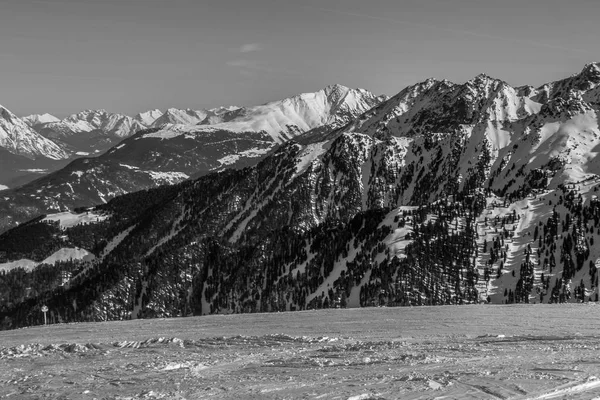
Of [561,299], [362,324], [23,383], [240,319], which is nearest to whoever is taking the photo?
[23,383]

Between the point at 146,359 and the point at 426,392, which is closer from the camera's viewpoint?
the point at 426,392

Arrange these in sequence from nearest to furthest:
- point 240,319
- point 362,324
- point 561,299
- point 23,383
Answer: point 23,383 < point 362,324 < point 240,319 < point 561,299

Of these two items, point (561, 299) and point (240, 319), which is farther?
point (561, 299)

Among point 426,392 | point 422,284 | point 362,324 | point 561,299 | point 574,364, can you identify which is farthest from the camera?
point 422,284

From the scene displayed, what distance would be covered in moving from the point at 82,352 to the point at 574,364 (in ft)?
106

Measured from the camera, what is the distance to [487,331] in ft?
174

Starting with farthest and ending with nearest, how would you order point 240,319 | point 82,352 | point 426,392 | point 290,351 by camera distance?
point 240,319, point 82,352, point 290,351, point 426,392

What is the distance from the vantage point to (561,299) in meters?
174

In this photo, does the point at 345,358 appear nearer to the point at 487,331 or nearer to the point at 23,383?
the point at 487,331

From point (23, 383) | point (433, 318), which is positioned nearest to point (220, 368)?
point (23, 383)

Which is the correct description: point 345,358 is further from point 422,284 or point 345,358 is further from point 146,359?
point 422,284

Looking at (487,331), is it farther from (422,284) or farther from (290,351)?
(422,284)

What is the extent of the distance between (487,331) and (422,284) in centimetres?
14172

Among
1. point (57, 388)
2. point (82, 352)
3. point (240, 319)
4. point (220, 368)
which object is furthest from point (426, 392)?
point (240, 319)
